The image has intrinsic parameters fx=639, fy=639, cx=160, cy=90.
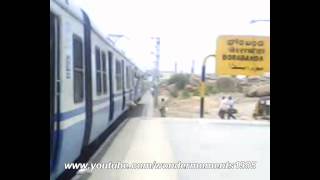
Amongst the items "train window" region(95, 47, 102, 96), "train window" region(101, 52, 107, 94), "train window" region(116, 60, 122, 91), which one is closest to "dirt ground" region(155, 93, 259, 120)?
"train window" region(95, 47, 102, 96)

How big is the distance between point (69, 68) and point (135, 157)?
88 centimetres

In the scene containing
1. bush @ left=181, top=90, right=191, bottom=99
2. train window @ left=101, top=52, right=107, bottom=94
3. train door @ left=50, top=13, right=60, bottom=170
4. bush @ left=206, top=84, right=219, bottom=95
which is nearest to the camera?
train door @ left=50, top=13, right=60, bottom=170

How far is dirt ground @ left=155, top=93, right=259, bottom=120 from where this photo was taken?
5.25 m

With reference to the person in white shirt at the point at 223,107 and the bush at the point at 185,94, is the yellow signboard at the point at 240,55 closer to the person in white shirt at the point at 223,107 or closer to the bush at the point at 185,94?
the person in white shirt at the point at 223,107

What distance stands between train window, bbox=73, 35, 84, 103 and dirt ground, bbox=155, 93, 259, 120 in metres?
0.76

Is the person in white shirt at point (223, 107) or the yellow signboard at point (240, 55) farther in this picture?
the person in white shirt at point (223, 107)

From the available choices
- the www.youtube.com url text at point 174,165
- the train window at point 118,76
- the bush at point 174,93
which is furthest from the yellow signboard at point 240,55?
the train window at point 118,76

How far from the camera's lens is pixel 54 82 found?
464cm

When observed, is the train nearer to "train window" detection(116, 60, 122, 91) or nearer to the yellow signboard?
"train window" detection(116, 60, 122, 91)

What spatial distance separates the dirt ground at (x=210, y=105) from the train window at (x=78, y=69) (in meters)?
0.76

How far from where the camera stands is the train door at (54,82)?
455 cm

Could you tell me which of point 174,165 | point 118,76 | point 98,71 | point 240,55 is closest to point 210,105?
point 240,55

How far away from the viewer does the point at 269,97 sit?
4.79 metres
